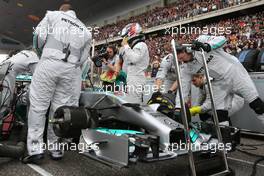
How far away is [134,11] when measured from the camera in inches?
995

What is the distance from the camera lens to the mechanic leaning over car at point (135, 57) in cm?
481

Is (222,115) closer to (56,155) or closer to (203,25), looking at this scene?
(56,155)

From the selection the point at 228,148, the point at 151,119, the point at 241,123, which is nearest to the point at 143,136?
the point at 151,119

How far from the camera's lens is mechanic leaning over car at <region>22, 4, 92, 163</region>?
10.5ft

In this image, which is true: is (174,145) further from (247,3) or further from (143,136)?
(247,3)

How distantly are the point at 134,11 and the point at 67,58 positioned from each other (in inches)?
896

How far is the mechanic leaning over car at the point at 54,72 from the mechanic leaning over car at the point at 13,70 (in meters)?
0.51

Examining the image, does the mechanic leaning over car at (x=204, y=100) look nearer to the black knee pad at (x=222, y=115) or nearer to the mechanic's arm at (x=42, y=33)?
the black knee pad at (x=222, y=115)

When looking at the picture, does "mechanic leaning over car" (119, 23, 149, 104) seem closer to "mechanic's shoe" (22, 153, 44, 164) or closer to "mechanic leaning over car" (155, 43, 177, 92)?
"mechanic leaning over car" (155, 43, 177, 92)

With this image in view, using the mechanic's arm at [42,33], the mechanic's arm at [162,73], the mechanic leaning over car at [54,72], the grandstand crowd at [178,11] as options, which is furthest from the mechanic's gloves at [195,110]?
the grandstand crowd at [178,11]

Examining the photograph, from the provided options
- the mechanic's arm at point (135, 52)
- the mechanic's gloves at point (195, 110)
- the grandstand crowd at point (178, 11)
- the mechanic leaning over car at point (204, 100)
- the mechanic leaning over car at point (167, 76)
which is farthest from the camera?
the grandstand crowd at point (178, 11)

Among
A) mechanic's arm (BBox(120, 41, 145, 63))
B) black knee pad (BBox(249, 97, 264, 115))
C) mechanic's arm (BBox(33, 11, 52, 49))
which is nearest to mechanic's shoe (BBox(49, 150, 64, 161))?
mechanic's arm (BBox(33, 11, 52, 49))

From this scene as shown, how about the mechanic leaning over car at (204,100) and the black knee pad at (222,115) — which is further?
the mechanic leaning over car at (204,100)

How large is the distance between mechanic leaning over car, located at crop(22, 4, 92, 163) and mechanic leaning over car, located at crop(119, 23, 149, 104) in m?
1.33
